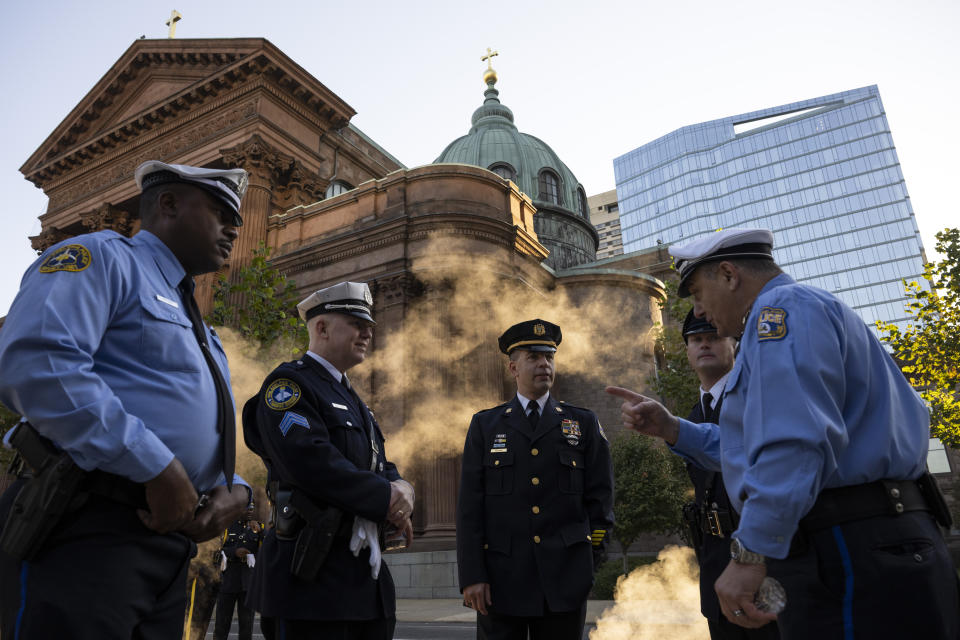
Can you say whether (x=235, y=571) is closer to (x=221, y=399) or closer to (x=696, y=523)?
(x=696, y=523)

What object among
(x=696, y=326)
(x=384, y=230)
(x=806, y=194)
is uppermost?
(x=806, y=194)

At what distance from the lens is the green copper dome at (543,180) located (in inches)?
1254

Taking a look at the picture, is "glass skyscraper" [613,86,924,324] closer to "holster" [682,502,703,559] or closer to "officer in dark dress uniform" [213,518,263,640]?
"officer in dark dress uniform" [213,518,263,640]

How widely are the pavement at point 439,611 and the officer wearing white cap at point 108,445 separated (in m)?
9.41

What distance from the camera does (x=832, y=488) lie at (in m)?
2.10

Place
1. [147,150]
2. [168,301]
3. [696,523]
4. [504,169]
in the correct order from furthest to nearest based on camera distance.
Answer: [504,169], [147,150], [696,523], [168,301]

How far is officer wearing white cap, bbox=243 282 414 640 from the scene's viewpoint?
115 inches

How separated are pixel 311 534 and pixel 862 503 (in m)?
2.25

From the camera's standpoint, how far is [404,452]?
17.4m

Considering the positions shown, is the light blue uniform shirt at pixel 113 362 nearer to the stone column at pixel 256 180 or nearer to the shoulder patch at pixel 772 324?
the shoulder patch at pixel 772 324

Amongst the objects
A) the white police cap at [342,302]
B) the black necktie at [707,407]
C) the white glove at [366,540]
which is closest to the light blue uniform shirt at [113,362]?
the white glove at [366,540]

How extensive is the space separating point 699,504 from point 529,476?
1.06 metres

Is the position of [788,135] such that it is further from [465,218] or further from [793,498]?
[793,498]

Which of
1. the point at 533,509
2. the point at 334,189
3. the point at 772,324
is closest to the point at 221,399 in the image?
the point at 772,324
